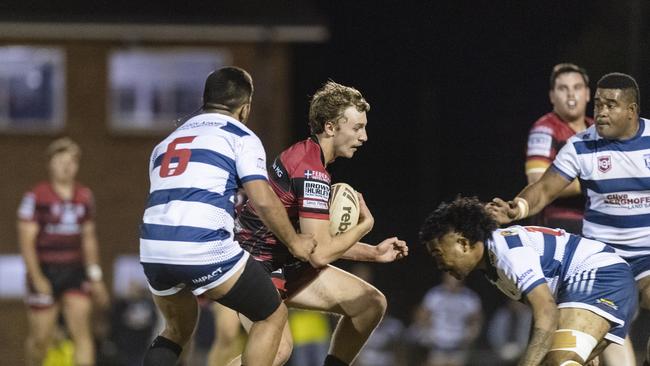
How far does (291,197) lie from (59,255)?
487 cm

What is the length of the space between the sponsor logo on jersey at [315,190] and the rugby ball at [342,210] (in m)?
0.36

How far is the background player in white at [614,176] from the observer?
22.8 ft

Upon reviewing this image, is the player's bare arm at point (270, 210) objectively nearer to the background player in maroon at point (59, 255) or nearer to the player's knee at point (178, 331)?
the player's knee at point (178, 331)

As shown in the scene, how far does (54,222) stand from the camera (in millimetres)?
10984

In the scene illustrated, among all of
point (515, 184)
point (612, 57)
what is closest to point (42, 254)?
point (515, 184)

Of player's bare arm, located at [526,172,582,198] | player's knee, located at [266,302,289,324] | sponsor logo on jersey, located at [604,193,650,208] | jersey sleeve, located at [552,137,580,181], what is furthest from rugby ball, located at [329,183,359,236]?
player's bare arm, located at [526,172,582,198]

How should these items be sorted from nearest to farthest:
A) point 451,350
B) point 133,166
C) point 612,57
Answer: point 612,57, point 451,350, point 133,166

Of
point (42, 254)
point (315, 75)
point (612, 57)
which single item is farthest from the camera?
point (315, 75)

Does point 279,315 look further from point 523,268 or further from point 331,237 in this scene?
point 523,268

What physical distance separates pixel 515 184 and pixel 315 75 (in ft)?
41.8

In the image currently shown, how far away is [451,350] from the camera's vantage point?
1617 centimetres

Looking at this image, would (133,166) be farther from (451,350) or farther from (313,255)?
(313,255)

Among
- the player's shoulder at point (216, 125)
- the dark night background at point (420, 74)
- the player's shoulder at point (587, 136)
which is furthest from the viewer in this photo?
the dark night background at point (420, 74)

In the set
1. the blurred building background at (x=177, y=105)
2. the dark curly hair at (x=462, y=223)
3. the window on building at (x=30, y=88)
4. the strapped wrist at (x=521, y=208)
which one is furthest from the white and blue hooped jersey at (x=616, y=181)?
the window on building at (x=30, y=88)
